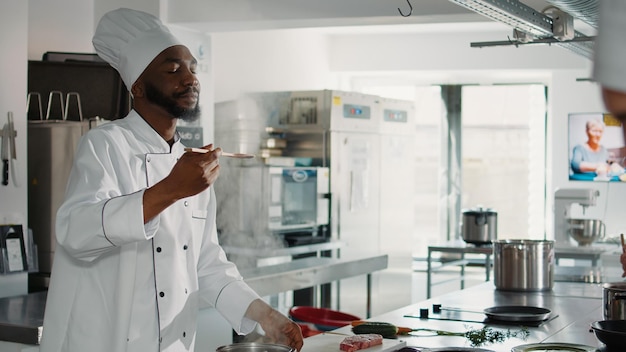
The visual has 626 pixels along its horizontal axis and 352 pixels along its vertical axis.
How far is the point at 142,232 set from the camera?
197 centimetres

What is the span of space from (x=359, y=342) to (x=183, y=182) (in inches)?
33.9

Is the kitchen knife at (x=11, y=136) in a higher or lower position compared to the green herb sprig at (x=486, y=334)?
higher

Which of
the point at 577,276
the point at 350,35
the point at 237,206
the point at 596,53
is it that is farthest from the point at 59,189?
the point at 350,35

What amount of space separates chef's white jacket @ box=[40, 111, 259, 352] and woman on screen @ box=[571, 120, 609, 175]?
7119mm

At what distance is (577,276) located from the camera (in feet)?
15.6

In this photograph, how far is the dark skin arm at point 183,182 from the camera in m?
1.92

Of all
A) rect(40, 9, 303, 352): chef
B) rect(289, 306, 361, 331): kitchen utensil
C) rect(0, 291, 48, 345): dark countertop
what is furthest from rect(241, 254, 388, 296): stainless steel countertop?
rect(40, 9, 303, 352): chef

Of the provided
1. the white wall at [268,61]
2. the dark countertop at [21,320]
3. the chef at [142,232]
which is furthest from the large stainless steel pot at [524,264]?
the white wall at [268,61]

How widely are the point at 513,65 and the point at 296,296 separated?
12.0 ft

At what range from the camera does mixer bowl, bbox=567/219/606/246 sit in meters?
6.60

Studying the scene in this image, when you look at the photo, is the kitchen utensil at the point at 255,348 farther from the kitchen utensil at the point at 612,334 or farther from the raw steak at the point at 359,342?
the kitchen utensil at the point at 612,334

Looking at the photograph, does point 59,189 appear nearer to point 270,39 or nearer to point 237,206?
point 237,206

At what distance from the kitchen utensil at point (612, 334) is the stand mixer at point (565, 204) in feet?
14.5

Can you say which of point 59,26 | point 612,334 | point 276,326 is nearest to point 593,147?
point 59,26
